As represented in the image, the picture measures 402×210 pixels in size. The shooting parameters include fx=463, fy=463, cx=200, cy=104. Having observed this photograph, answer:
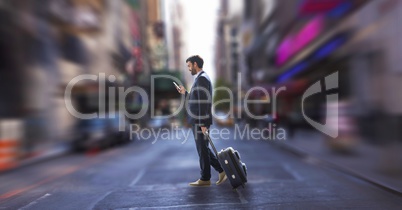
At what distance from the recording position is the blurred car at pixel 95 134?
18.9 m

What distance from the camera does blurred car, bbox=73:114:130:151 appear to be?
18.9 m

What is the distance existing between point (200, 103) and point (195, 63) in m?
0.65

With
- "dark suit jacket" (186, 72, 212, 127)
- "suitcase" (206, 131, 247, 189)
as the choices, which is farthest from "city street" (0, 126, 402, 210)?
"dark suit jacket" (186, 72, 212, 127)

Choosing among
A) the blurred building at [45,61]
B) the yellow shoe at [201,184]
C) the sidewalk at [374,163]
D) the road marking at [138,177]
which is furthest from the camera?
the blurred building at [45,61]

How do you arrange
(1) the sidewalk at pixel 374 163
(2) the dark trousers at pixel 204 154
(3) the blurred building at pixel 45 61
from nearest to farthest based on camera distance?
(2) the dark trousers at pixel 204 154 → (1) the sidewalk at pixel 374 163 → (3) the blurred building at pixel 45 61

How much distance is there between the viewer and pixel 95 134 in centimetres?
1927

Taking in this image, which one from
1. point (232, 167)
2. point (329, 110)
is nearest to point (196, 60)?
point (232, 167)

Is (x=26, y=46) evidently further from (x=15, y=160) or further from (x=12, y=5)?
(x=15, y=160)

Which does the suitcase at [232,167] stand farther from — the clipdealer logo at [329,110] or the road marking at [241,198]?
the clipdealer logo at [329,110]

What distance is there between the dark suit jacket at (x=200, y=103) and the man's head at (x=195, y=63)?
150mm

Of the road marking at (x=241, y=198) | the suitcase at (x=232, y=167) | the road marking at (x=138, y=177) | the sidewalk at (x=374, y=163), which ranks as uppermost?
the suitcase at (x=232, y=167)

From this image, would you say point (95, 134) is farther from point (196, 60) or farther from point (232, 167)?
point (232, 167)

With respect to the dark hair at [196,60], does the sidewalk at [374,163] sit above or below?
below

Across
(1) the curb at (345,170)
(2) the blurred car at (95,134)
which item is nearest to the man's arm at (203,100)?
(1) the curb at (345,170)
